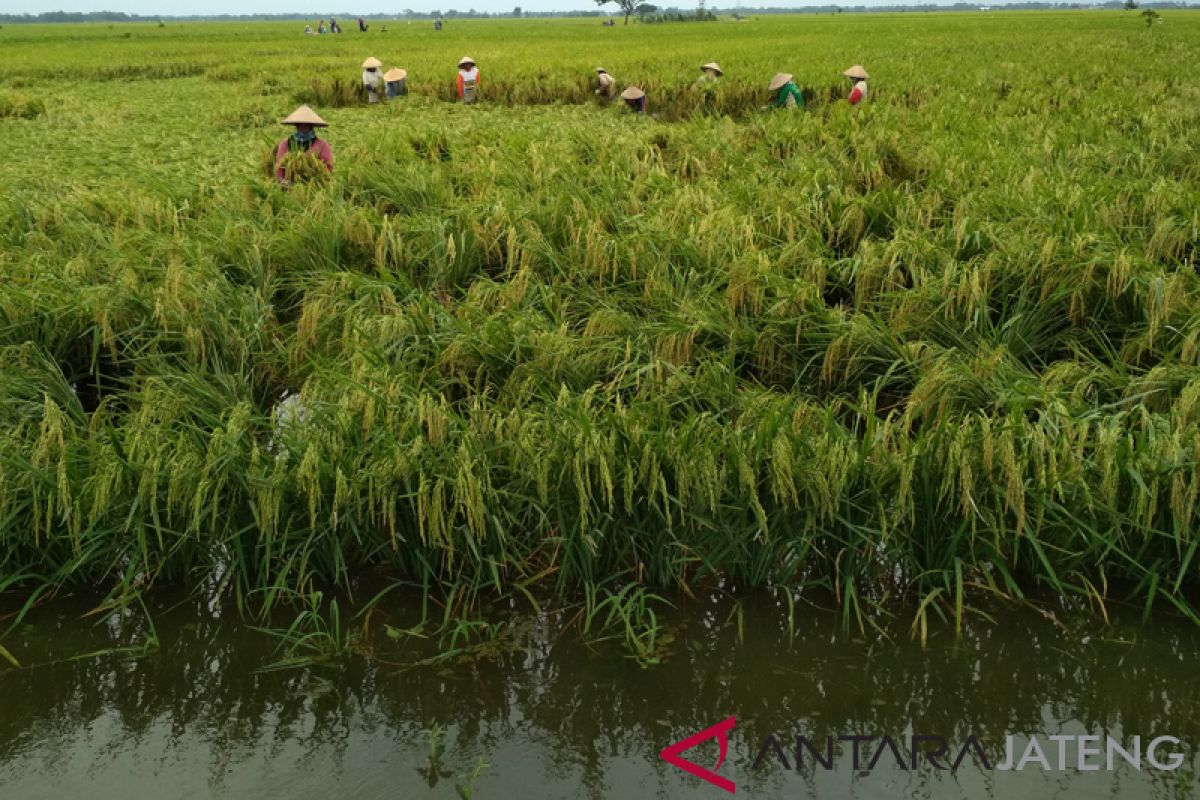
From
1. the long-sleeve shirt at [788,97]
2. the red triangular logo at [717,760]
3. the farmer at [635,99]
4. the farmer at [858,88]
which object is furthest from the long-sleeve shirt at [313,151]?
the farmer at [858,88]

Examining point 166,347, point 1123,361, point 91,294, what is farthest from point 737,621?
point 91,294

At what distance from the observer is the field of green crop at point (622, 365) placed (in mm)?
2666

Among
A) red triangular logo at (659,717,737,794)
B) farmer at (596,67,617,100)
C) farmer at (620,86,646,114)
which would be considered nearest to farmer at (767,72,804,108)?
farmer at (620,86,646,114)

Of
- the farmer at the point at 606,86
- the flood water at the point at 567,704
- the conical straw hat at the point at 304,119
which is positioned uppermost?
the farmer at the point at 606,86

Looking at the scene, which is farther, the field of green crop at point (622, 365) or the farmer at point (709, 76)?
the farmer at point (709, 76)

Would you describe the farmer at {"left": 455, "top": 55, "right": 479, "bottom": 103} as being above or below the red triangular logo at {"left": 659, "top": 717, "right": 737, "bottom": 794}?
above

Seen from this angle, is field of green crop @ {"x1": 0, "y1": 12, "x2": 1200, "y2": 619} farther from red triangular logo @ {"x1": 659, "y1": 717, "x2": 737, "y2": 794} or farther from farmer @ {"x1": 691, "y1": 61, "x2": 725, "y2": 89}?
farmer @ {"x1": 691, "y1": 61, "x2": 725, "y2": 89}

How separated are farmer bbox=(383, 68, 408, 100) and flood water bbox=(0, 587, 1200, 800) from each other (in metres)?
10.8

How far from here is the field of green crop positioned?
8.75 ft

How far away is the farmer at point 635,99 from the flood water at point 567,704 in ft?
29.8

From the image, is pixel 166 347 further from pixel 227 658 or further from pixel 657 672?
pixel 657 672

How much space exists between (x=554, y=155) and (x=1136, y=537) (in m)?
4.67

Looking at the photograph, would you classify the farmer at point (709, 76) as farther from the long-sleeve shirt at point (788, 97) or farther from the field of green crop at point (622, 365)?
the field of green crop at point (622, 365)

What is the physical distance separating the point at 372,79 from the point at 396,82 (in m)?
0.72
